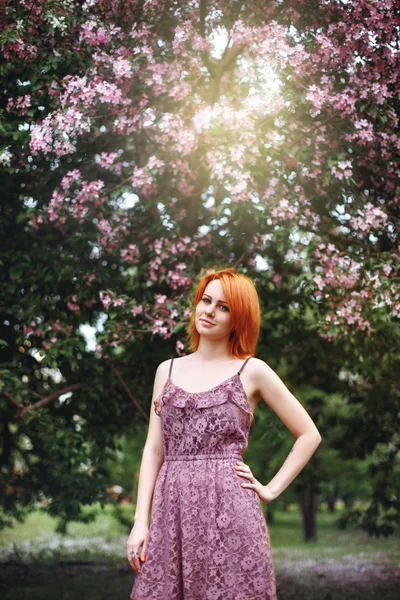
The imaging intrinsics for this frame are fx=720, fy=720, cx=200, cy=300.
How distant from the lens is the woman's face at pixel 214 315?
3.12 metres

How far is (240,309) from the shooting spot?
10.2 feet

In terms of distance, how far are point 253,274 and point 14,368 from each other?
2133mm

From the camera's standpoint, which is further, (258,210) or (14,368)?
(14,368)

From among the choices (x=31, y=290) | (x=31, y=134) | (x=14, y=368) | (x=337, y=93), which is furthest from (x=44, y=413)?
(x=337, y=93)

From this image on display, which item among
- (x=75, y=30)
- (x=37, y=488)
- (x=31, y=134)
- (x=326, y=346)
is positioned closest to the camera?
(x=31, y=134)

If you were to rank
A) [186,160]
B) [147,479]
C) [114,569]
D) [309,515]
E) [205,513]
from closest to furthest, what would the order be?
[205,513] → [147,479] → [186,160] → [114,569] → [309,515]

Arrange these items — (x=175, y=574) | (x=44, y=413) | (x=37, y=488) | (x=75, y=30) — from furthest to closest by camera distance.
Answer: (x=37, y=488) → (x=44, y=413) → (x=75, y=30) → (x=175, y=574)

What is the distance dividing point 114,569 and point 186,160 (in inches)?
253

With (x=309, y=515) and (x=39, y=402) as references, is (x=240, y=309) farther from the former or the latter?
(x=309, y=515)

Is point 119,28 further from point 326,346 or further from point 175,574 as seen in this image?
point 175,574

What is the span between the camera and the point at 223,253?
6070 mm

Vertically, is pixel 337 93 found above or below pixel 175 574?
above

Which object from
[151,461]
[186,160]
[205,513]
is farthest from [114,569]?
[205,513]

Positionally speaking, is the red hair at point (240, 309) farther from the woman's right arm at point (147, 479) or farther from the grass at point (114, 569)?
the grass at point (114, 569)
